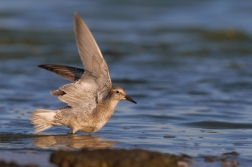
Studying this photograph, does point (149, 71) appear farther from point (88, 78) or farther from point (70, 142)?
point (70, 142)

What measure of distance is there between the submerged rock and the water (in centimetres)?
79

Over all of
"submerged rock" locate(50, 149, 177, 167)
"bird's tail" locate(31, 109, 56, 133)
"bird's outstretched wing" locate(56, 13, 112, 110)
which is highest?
"bird's outstretched wing" locate(56, 13, 112, 110)

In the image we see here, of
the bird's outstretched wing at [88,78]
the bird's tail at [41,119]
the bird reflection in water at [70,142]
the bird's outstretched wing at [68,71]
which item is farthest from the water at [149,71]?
the bird's outstretched wing at [68,71]

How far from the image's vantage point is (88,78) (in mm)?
6664

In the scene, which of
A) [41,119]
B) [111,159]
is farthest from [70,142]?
[111,159]

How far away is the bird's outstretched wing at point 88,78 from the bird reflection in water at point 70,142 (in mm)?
383

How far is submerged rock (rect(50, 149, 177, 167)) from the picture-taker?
4.92 meters

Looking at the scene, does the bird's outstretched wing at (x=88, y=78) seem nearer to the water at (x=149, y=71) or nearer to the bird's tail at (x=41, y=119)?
the bird's tail at (x=41, y=119)

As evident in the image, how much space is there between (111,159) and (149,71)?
26.0 ft

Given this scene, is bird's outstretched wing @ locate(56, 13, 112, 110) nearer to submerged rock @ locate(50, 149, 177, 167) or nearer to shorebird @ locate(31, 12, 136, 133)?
shorebird @ locate(31, 12, 136, 133)

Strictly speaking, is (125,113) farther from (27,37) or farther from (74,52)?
(27,37)

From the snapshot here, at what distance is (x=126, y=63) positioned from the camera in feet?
44.9

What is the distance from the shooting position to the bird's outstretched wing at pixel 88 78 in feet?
21.3

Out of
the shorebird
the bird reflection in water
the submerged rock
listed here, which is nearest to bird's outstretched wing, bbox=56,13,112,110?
the shorebird
